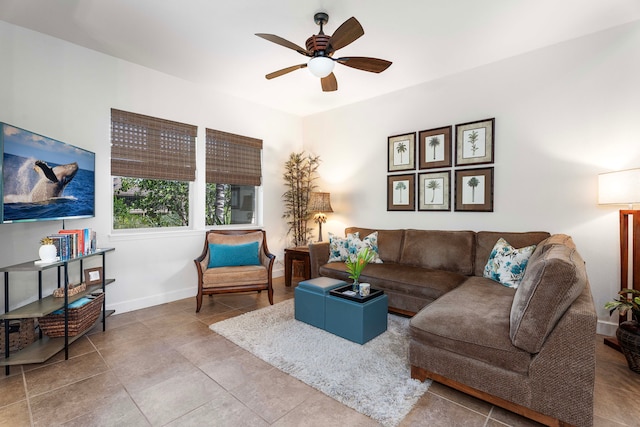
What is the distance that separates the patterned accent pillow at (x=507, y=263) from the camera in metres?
2.69

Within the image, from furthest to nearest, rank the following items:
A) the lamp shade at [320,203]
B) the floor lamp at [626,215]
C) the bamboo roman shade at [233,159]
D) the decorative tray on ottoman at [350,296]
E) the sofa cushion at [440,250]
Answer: the lamp shade at [320,203] < the bamboo roman shade at [233,159] < the sofa cushion at [440,250] < the decorative tray on ottoman at [350,296] < the floor lamp at [626,215]

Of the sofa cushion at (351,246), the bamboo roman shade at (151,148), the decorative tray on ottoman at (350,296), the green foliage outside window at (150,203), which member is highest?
the bamboo roman shade at (151,148)

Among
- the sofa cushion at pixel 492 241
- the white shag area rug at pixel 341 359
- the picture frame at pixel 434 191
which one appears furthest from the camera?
the picture frame at pixel 434 191

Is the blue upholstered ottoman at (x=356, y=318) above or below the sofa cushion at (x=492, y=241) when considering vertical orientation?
below

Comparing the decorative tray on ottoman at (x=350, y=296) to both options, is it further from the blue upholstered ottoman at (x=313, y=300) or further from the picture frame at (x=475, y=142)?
the picture frame at (x=475, y=142)

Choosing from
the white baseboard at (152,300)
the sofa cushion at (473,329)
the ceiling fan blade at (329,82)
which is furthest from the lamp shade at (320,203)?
the sofa cushion at (473,329)

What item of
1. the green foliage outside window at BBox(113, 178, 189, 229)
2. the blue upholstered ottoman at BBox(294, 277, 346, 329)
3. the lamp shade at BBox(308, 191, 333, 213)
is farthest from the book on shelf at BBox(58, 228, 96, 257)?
the lamp shade at BBox(308, 191, 333, 213)

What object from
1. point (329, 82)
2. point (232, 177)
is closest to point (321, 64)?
point (329, 82)

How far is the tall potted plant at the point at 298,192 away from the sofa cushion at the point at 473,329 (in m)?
Answer: 3.10

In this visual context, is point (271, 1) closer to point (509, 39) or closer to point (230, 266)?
point (509, 39)

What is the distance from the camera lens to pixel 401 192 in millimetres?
4113

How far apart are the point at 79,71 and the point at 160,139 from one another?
96cm

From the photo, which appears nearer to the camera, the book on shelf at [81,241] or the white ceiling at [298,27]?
the white ceiling at [298,27]

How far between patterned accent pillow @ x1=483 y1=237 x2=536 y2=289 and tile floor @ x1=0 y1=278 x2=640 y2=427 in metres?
0.80
